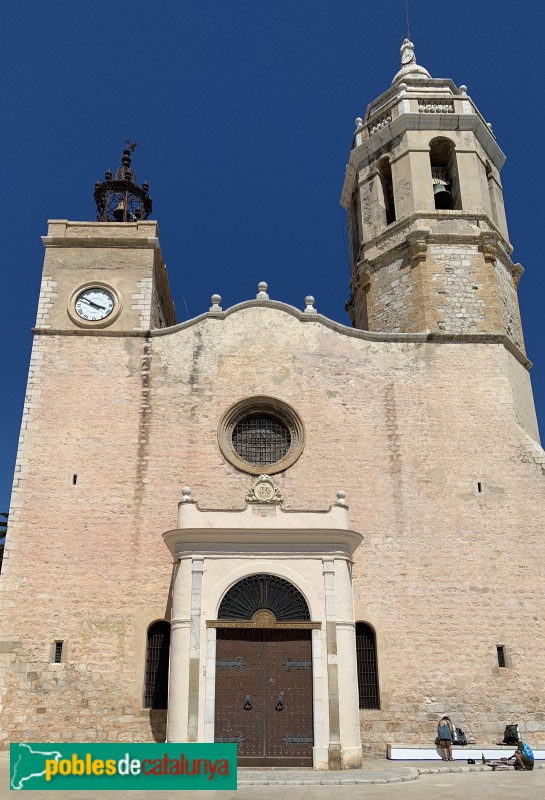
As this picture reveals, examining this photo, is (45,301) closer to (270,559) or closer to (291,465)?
(291,465)

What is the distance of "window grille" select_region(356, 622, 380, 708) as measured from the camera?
14.2 m

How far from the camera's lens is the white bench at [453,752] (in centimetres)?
1316

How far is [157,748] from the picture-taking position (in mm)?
7914

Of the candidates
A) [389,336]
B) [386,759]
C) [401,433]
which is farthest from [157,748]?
[389,336]

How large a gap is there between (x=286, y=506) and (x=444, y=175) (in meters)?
11.4

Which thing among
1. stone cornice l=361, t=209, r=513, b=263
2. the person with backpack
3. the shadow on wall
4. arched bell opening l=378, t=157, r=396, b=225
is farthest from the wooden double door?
arched bell opening l=378, t=157, r=396, b=225

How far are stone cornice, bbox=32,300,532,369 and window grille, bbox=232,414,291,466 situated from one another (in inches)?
106

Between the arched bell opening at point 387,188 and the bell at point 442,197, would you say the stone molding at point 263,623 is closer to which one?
the arched bell opening at point 387,188

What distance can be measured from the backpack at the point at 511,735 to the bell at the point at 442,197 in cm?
1318

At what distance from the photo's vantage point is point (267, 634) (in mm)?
12648

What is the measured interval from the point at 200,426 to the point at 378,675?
259 inches

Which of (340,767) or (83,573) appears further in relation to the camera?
(83,573)

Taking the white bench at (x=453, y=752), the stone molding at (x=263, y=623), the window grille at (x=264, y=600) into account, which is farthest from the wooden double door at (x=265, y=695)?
the white bench at (x=453, y=752)

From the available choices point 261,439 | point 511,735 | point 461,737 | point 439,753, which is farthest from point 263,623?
point 511,735
